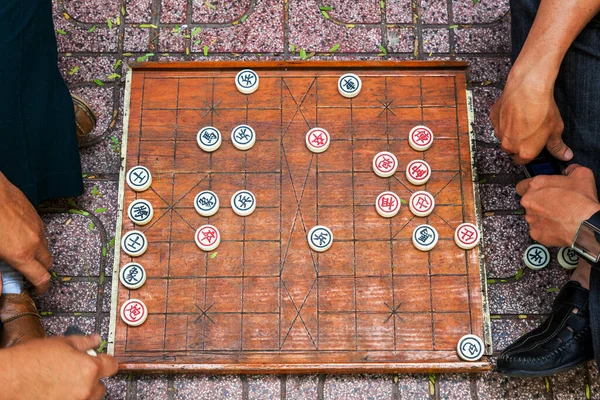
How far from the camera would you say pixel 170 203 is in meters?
2.05

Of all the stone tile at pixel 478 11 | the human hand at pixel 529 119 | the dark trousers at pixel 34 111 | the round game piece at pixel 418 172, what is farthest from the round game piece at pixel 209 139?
the stone tile at pixel 478 11

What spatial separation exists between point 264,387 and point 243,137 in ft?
2.51

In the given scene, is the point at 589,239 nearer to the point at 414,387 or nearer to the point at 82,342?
the point at 414,387

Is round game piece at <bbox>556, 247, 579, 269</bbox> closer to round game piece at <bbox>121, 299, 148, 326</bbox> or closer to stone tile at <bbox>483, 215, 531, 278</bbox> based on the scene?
stone tile at <bbox>483, 215, 531, 278</bbox>

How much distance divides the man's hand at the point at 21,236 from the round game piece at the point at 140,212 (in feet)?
0.97

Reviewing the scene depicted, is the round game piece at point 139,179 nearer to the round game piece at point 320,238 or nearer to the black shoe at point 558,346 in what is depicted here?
the round game piece at point 320,238

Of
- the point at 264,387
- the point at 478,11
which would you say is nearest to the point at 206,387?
the point at 264,387

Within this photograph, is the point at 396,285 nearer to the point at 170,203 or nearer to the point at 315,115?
the point at 315,115

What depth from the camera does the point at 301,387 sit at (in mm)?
1985

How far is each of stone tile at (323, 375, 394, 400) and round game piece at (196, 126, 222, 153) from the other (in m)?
0.79

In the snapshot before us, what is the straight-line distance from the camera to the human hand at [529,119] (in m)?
1.74

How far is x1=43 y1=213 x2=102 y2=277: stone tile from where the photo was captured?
2115 millimetres

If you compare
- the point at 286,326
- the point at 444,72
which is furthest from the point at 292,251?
the point at 444,72

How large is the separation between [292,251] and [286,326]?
0.74 ft
